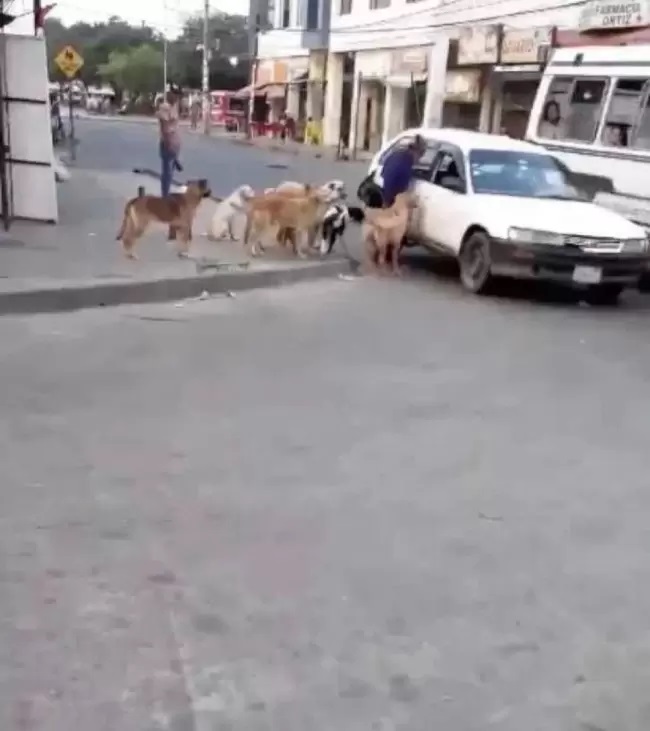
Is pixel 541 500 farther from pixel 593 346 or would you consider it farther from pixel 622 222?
pixel 622 222

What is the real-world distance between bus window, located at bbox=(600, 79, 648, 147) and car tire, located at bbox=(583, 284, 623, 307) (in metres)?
1.82

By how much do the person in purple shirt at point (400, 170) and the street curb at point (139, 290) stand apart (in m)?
1.38

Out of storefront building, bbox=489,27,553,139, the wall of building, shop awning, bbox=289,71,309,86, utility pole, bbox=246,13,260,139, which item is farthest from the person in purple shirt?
utility pole, bbox=246,13,260,139

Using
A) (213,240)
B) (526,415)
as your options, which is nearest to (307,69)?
(213,240)

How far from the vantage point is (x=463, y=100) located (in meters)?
34.8

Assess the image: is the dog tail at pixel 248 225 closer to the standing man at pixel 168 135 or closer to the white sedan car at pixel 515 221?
the white sedan car at pixel 515 221

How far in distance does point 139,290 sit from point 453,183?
159 inches

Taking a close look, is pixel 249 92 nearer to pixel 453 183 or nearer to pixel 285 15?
pixel 285 15

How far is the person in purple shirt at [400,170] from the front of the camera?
556 inches

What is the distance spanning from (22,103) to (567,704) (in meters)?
13.2

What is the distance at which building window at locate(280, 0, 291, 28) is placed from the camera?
56381 millimetres

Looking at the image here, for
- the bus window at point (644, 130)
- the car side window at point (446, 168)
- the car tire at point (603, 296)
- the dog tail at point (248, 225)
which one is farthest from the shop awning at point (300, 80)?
the car tire at point (603, 296)

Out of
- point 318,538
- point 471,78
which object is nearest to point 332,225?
point 318,538

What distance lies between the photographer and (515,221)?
12.2m
